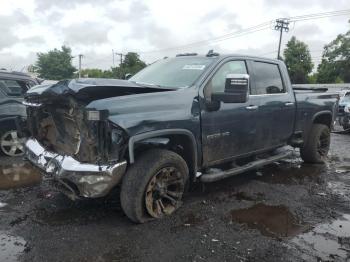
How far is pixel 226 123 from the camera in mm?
5254

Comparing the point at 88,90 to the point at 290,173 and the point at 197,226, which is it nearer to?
the point at 197,226

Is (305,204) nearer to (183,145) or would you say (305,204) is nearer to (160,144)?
(183,145)

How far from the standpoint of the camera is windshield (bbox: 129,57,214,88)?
206 inches

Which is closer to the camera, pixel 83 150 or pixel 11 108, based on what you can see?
pixel 83 150

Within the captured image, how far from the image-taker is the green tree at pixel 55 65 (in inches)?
2549

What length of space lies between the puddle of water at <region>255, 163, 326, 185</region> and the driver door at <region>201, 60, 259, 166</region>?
1131 mm

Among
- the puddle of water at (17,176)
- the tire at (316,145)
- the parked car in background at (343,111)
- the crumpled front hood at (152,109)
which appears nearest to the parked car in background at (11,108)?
the puddle of water at (17,176)

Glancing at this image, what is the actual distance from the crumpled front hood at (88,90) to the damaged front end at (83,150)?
0.05 ft

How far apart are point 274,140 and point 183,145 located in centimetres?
202

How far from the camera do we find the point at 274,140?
633 cm

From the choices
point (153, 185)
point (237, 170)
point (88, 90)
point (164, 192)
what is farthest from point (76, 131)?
point (237, 170)

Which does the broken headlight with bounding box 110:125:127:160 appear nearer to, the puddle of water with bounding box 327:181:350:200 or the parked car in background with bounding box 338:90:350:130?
the puddle of water with bounding box 327:181:350:200

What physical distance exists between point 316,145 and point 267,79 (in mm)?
2100

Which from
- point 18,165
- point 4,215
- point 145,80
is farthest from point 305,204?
point 18,165
